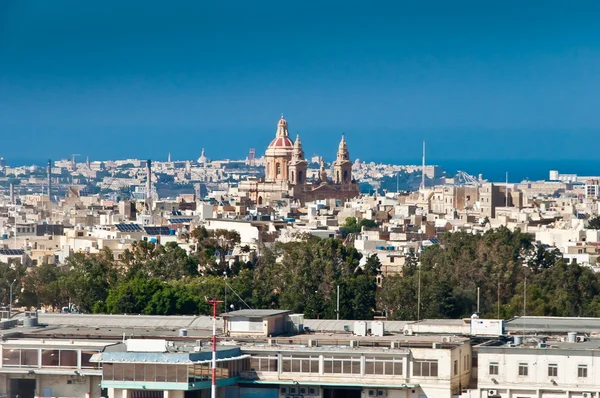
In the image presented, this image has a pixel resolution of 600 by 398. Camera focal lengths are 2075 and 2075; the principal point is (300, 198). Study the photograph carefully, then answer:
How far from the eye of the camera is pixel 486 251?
214 ft

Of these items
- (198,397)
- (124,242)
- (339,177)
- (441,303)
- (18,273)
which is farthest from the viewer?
(339,177)

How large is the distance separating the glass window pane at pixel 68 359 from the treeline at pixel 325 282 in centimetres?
1620

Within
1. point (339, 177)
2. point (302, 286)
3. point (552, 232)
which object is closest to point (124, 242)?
point (552, 232)

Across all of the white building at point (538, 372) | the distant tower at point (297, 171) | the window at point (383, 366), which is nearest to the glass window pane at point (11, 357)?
the window at point (383, 366)

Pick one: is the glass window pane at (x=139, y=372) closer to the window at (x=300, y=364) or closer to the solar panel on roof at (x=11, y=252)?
the window at (x=300, y=364)

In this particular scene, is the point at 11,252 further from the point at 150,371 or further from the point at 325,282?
the point at 150,371

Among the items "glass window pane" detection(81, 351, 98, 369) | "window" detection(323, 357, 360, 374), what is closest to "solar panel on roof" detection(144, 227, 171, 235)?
"glass window pane" detection(81, 351, 98, 369)

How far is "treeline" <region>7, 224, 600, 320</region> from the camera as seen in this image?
54438mm

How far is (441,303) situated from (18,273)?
15.1 m

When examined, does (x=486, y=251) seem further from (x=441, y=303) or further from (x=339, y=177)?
(x=339, y=177)

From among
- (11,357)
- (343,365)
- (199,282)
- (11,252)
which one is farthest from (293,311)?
(11,252)

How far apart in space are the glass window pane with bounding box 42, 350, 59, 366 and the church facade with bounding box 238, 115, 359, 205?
108764 millimetres

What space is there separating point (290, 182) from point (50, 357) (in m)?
119

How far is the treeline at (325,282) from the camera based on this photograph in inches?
2143
